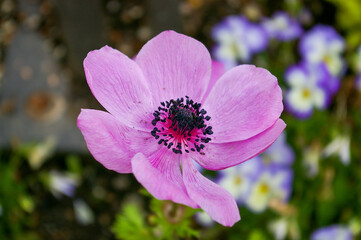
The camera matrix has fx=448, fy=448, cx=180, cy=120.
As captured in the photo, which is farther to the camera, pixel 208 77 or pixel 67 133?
pixel 67 133

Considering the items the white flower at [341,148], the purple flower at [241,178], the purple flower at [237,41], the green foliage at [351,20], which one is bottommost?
the purple flower at [241,178]

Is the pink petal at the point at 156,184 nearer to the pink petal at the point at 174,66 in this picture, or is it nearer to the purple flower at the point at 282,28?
the pink petal at the point at 174,66

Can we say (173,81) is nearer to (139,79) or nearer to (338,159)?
(139,79)

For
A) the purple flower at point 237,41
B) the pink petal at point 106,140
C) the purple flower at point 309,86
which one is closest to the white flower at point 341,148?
the purple flower at point 309,86

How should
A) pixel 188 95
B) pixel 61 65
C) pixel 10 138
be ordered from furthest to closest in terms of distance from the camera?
pixel 61 65, pixel 10 138, pixel 188 95

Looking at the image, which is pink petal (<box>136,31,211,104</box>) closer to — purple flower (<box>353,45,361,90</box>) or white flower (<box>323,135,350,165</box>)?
white flower (<box>323,135,350,165</box>)

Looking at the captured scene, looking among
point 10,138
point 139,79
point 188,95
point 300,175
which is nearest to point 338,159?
point 300,175

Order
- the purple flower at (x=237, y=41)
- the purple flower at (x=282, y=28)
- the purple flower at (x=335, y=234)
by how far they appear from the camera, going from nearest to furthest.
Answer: the purple flower at (x=335, y=234) < the purple flower at (x=237, y=41) < the purple flower at (x=282, y=28)
